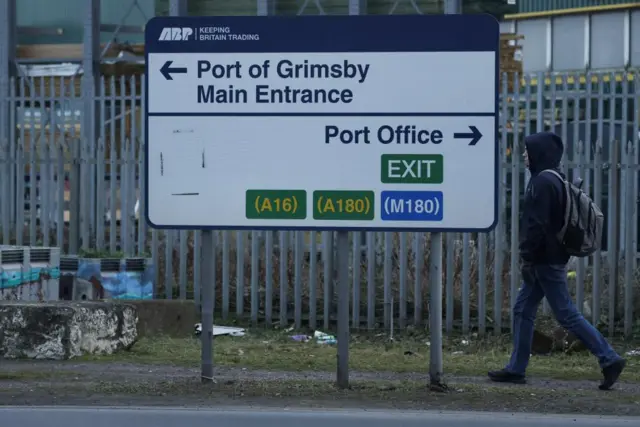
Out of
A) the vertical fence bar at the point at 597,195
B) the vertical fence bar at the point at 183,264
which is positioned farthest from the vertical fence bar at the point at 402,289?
the vertical fence bar at the point at 183,264

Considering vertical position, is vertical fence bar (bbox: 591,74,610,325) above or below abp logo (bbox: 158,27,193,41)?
Result: below

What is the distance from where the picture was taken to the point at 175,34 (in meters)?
7.97

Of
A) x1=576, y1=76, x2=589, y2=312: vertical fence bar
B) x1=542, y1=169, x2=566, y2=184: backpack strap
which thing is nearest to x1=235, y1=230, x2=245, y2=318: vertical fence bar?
x1=576, y1=76, x2=589, y2=312: vertical fence bar

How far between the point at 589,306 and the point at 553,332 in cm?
104

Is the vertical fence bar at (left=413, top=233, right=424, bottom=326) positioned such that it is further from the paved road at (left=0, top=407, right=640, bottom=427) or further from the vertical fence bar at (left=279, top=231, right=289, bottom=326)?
the paved road at (left=0, top=407, right=640, bottom=427)

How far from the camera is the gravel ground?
7.43 meters

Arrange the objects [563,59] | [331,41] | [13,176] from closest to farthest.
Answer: [331,41]
[13,176]
[563,59]

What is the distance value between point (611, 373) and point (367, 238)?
4122mm

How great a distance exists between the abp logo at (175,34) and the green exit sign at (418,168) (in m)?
1.47

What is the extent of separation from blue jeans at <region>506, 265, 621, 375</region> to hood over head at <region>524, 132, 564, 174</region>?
0.69m

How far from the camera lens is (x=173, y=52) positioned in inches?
314

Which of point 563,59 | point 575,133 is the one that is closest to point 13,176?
point 575,133

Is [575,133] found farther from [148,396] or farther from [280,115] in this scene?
[148,396]

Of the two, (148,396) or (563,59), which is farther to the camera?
(563,59)
